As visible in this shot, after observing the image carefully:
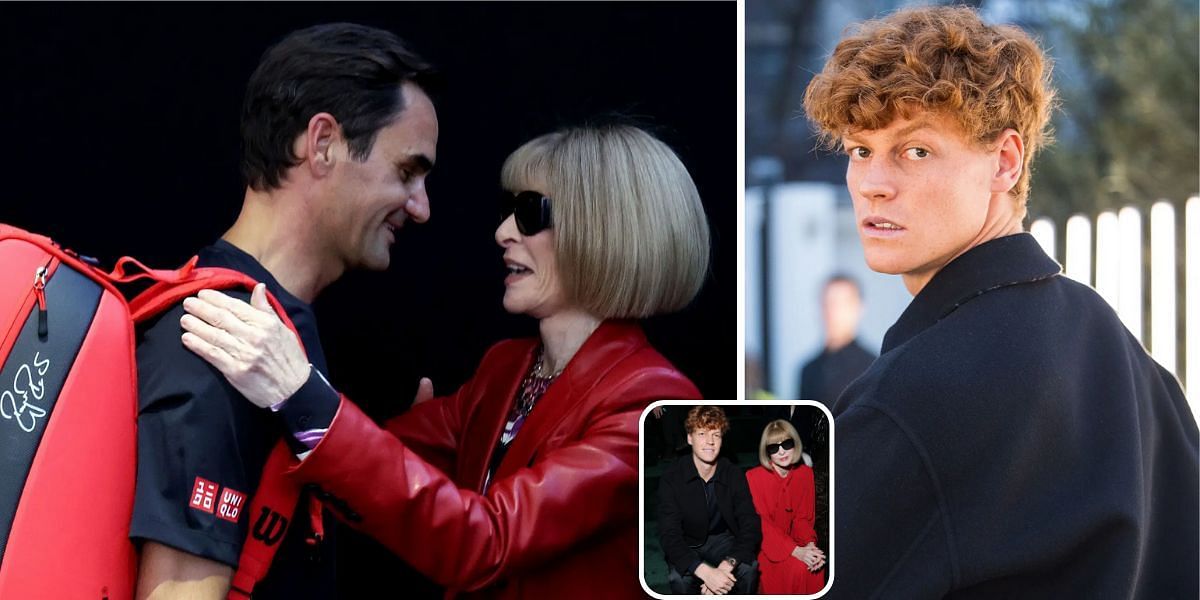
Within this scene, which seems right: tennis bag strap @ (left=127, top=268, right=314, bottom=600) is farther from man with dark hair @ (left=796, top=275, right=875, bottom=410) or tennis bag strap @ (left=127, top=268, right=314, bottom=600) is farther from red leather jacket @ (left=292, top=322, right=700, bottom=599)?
man with dark hair @ (left=796, top=275, right=875, bottom=410)

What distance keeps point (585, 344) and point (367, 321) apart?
1.82 feet

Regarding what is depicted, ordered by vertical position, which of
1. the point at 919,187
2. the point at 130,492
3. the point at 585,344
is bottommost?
the point at 130,492

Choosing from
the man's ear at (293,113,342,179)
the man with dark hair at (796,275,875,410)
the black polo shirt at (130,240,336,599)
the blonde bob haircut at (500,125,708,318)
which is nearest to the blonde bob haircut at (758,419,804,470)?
the man with dark hair at (796,275,875,410)

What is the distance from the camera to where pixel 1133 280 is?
6.82 ft

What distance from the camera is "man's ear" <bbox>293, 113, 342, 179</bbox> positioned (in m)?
2.13

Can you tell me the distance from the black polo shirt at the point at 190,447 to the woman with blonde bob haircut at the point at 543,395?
43 millimetres

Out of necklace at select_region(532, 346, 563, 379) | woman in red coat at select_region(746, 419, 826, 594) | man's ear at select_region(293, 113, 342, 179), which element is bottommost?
woman in red coat at select_region(746, 419, 826, 594)

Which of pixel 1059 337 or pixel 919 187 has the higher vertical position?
pixel 919 187

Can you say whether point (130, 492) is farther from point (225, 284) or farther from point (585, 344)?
point (585, 344)

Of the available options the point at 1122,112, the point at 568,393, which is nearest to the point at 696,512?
the point at 568,393

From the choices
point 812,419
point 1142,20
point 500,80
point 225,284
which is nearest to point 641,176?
point 500,80

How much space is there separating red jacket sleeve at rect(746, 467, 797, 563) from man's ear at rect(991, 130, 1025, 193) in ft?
1.75

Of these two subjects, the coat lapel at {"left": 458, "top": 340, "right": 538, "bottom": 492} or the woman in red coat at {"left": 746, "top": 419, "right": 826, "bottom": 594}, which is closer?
the woman in red coat at {"left": 746, "top": 419, "right": 826, "bottom": 594}

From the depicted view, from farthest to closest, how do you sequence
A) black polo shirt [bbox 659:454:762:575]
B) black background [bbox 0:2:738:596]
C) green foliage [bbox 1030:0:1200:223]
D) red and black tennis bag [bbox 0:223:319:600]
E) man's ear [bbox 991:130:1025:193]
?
black background [bbox 0:2:738:596], green foliage [bbox 1030:0:1200:223], man's ear [bbox 991:130:1025:193], black polo shirt [bbox 659:454:762:575], red and black tennis bag [bbox 0:223:319:600]
